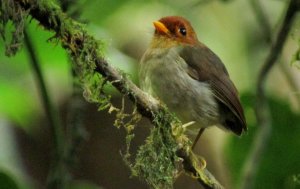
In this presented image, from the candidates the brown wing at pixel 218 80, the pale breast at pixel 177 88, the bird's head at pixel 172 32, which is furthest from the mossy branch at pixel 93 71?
the bird's head at pixel 172 32

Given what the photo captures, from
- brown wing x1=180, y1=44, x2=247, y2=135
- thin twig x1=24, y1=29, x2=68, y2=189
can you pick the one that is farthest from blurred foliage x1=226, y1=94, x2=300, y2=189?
brown wing x1=180, y1=44, x2=247, y2=135

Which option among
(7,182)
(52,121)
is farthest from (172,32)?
(7,182)

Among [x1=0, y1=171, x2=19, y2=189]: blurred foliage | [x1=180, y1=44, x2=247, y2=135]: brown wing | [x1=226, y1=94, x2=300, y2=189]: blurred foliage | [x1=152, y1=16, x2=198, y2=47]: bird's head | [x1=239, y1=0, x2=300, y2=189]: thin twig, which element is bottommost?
[x1=180, y1=44, x2=247, y2=135]: brown wing

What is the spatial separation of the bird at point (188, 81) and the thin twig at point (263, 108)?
3.44ft

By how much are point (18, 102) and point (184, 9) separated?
1690 mm

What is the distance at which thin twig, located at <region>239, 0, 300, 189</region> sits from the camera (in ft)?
7.63

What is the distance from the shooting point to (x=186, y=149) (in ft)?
9.57

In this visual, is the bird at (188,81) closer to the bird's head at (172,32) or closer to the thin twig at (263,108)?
the bird's head at (172,32)

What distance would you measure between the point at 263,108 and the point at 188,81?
47.9 inches

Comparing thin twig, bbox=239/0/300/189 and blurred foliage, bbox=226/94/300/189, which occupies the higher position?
thin twig, bbox=239/0/300/189

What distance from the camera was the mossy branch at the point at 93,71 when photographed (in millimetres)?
2096

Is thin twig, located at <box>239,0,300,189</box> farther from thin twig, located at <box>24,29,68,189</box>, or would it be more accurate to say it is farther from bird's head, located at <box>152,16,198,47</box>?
bird's head, located at <box>152,16,198,47</box>

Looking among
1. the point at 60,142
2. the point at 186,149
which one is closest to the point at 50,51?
the point at 60,142

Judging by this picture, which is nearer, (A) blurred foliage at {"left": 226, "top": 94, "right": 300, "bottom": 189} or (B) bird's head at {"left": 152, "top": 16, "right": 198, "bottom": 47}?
(A) blurred foliage at {"left": 226, "top": 94, "right": 300, "bottom": 189}
